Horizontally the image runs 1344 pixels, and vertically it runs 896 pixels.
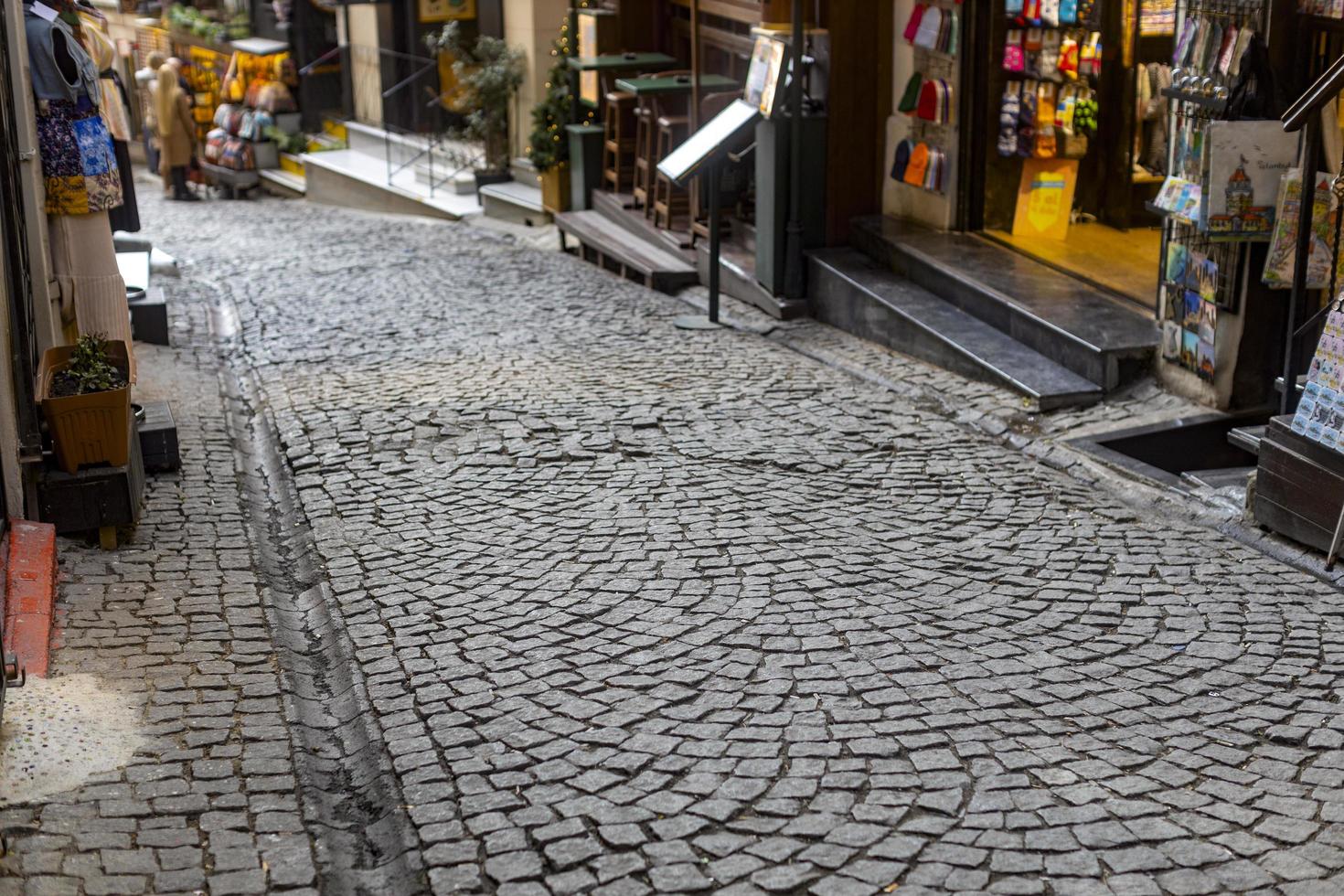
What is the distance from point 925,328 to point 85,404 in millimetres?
5605

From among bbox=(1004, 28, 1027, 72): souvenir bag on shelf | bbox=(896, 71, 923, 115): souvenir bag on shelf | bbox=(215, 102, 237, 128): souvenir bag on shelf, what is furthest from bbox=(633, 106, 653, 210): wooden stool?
bbox=(215, 102, 237, 128): souvenir bag on shelf

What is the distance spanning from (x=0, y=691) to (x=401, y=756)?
139 cm

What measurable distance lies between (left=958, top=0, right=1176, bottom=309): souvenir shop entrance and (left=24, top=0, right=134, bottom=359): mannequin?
6325 millimetres

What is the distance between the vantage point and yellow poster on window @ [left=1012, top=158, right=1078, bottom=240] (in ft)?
40.0

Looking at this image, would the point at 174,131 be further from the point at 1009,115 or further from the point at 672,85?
the point at 1009,115

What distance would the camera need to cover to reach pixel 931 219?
12609 mm

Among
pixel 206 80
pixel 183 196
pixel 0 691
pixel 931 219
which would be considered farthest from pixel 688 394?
pixel 206 80

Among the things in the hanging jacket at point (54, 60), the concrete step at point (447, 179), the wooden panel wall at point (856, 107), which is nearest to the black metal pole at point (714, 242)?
the wooden panel wall at point (856, 107)

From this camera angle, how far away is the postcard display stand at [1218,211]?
8.50 m

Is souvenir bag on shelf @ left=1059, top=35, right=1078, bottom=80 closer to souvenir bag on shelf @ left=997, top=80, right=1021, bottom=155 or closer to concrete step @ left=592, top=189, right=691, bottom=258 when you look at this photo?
souvenir bag on shelf @ left=997, top=80, right=1021, bottom=155

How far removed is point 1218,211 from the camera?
8547mm

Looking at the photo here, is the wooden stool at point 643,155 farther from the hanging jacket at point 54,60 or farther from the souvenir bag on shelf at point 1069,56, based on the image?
the hanging jacket at point 54,60

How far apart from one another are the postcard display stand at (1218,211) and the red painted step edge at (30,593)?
605 centimetres

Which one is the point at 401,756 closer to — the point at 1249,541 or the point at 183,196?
the point at 1249,541
